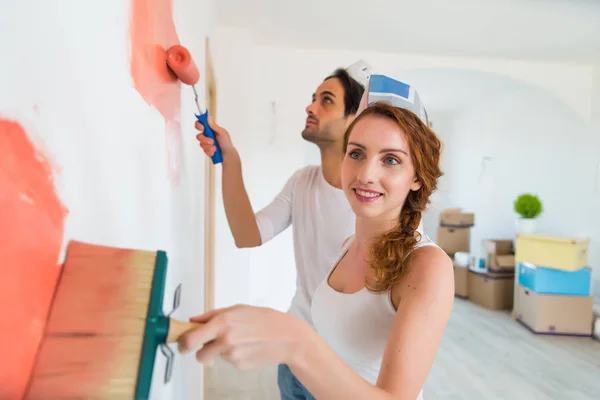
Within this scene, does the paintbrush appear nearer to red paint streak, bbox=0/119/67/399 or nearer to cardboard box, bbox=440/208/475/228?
red paint streak, bbox=0/119/67/399

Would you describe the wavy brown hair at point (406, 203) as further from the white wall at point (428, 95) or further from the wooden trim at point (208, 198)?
the white wall at point (428, 95)

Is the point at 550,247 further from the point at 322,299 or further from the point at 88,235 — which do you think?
the point at 88,235

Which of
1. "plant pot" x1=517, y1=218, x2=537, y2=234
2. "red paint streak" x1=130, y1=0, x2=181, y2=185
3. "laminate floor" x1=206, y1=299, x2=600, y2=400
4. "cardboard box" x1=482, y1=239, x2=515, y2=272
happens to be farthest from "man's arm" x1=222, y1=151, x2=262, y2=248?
"cardboard box" x1=482, y1=239, x2=515, y2=272

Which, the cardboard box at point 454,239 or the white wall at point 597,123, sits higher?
the white wall at point 597,123

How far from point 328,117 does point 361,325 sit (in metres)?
0.80

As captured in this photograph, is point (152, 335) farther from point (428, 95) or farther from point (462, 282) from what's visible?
point (428, 95)

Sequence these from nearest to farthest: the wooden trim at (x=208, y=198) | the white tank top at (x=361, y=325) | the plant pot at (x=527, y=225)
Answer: the white tank top at (x=361, y=325), the wooden trim at (x=208, y=198), the plant pot at (x=527, y=225)

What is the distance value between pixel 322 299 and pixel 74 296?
0.71m

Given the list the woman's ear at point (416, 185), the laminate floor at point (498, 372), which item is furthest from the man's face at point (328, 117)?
the laminate floor at point (498, 372)

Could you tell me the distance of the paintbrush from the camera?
11.0 inches

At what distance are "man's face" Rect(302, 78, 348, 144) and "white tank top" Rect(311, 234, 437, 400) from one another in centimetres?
65

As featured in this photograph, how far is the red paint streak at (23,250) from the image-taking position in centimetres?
24

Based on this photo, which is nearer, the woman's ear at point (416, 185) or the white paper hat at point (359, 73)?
the woman's ear at point (416, 185)

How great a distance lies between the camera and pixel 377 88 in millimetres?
912
